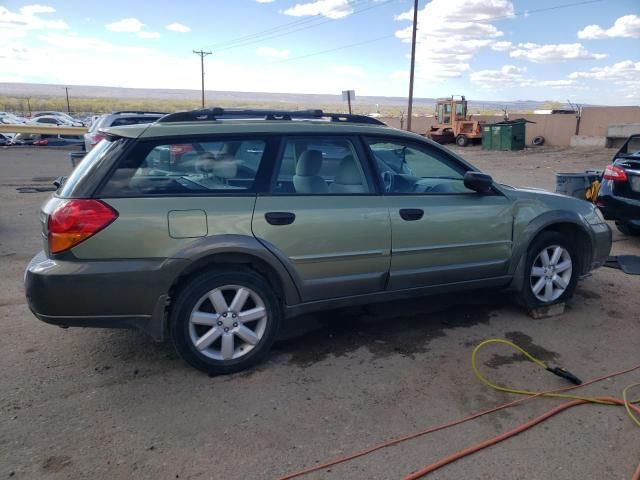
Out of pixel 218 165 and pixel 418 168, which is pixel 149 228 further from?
pixel 418 168

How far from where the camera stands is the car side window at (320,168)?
374 cm

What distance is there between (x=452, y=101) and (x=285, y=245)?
33130 mm

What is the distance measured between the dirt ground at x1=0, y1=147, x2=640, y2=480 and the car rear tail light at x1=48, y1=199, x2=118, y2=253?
96 cm

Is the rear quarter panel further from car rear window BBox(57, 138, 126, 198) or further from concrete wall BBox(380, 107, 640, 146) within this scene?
concrete wall BBox(380, 107, 640, 146)

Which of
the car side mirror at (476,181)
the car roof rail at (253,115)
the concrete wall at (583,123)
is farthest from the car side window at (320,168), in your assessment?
the concrete wall at (583,123)

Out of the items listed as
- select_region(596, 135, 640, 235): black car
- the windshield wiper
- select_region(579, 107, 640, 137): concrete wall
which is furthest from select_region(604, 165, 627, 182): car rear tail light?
select_region(579, 107, 640, 137): concrete wall

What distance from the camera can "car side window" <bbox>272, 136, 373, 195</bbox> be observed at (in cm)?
374

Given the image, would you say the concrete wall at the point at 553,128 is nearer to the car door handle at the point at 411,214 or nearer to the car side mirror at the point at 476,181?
the car side mirror at the point at 476,181

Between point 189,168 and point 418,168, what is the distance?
1879mm

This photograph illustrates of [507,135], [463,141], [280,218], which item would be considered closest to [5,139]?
[463,141]

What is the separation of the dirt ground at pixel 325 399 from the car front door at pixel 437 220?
0.54 meters

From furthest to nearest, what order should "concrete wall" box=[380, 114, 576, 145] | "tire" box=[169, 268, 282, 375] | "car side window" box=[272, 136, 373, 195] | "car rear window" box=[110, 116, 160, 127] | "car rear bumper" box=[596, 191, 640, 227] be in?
1. "concrete wall" box=[380, 114, 576, 145]
2. "car rear window" box=[110, 116, 160, 127]
3. "car rear bumper" box=[596, 191, 640, 227]
4. "car side window" box=[272, 136, 373, 195]
5. "tire" box=[169, 268, 282, 375]

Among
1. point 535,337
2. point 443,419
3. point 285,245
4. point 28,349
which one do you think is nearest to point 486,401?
point 443,419

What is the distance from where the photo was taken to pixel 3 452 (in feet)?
9.02
